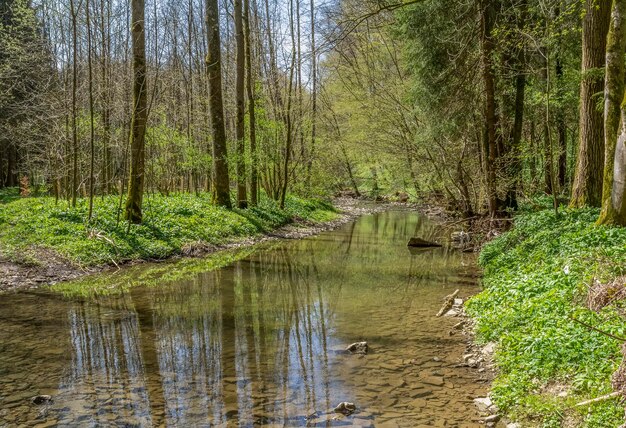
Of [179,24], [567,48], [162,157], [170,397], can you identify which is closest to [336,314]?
[170,397]

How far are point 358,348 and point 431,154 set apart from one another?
15112mm

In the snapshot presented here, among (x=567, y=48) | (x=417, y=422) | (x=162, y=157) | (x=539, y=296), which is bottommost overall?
(x=417, y=422)

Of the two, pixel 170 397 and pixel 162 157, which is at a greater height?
pixel 162 157

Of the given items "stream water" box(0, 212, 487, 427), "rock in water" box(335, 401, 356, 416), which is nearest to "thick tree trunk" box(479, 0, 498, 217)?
"stream water" box(0, 212, 487, 427)

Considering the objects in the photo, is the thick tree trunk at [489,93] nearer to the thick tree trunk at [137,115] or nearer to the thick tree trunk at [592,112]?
the thick tree trunk at [592,112]

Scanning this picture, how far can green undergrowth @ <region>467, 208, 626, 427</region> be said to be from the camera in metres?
4.39

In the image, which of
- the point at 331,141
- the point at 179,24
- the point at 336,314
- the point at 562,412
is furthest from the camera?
the point at 331,141

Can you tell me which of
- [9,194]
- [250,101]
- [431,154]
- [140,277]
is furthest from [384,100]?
[9,194]

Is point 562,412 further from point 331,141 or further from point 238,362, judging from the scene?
point 331,141

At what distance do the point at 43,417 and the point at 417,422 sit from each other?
3.71m

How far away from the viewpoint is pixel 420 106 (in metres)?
17.4

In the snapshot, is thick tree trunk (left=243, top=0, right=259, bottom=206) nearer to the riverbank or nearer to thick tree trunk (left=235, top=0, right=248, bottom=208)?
thick tree trunk (left=235, top=0, right=248, bottom=208)

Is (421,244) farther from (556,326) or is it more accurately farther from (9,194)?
(9,194)

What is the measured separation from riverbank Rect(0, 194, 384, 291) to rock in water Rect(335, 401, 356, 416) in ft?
26.4
